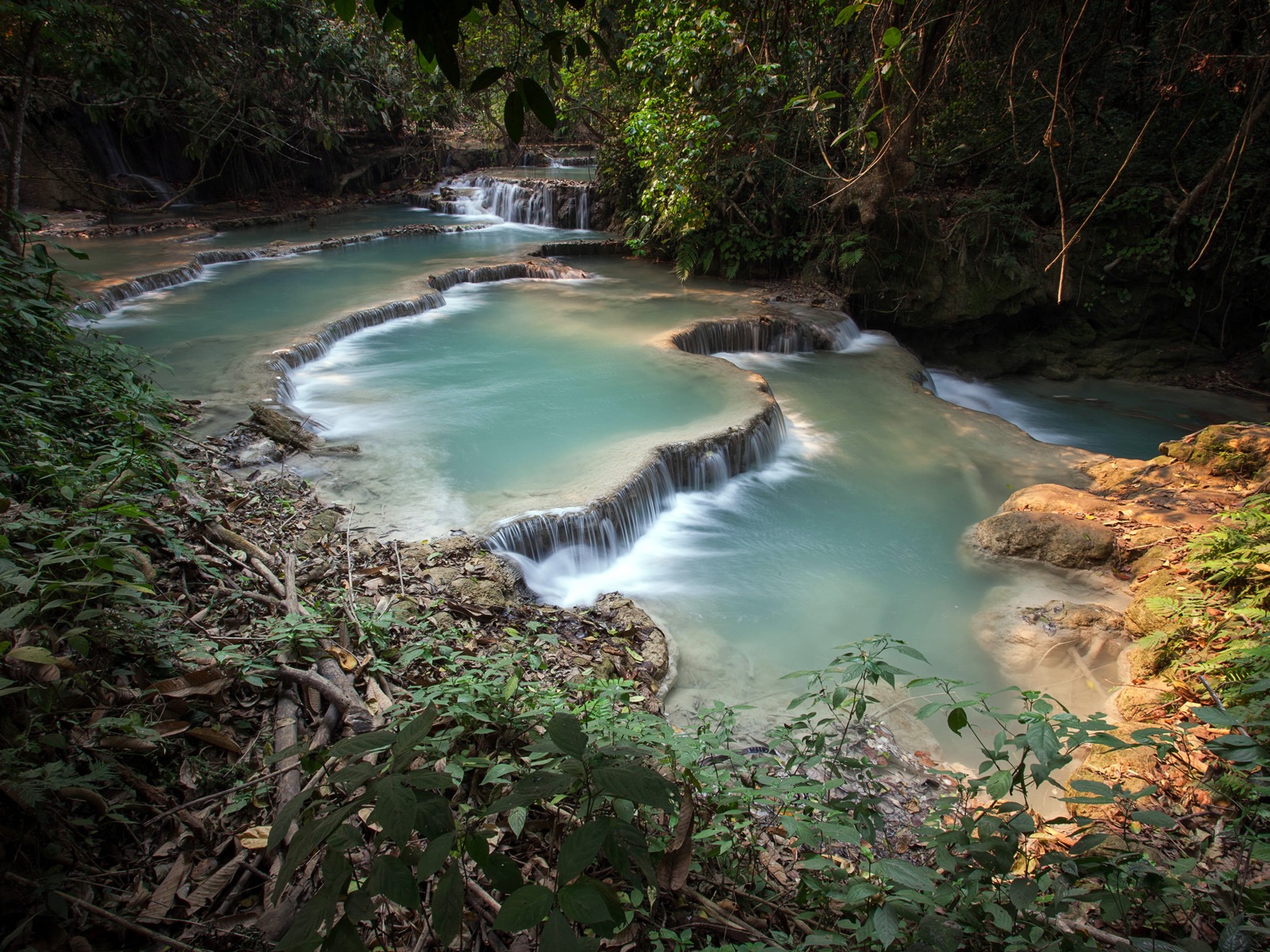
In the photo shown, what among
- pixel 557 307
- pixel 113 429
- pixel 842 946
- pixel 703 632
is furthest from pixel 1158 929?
pixel 557 307

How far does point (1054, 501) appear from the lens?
6.13m

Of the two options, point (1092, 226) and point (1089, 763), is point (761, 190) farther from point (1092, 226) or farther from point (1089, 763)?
point (1089, 763)

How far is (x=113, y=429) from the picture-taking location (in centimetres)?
411

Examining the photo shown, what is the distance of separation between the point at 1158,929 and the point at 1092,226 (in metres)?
12.0

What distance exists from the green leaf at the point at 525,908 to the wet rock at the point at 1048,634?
452cm

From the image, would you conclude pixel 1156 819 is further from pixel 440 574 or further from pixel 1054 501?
pixel 1054 501

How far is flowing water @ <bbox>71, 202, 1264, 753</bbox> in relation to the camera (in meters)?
5.25

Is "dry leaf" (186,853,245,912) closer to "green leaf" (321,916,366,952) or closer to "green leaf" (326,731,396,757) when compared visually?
"green leaf" (326,731,396,757)

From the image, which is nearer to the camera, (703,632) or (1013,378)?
(703,632)

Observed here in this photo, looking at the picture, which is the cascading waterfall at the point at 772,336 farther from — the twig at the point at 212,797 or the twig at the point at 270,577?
the twig at the point at 212,797

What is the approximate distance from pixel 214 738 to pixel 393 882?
145 cm

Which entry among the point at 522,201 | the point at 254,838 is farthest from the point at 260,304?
the point at 254,838

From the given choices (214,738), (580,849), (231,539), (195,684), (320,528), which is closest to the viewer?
(580,849)

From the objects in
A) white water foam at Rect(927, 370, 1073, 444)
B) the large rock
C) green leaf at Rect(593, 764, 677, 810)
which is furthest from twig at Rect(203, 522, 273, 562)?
white water foam at Rect(927, 370, 1073, 444)
